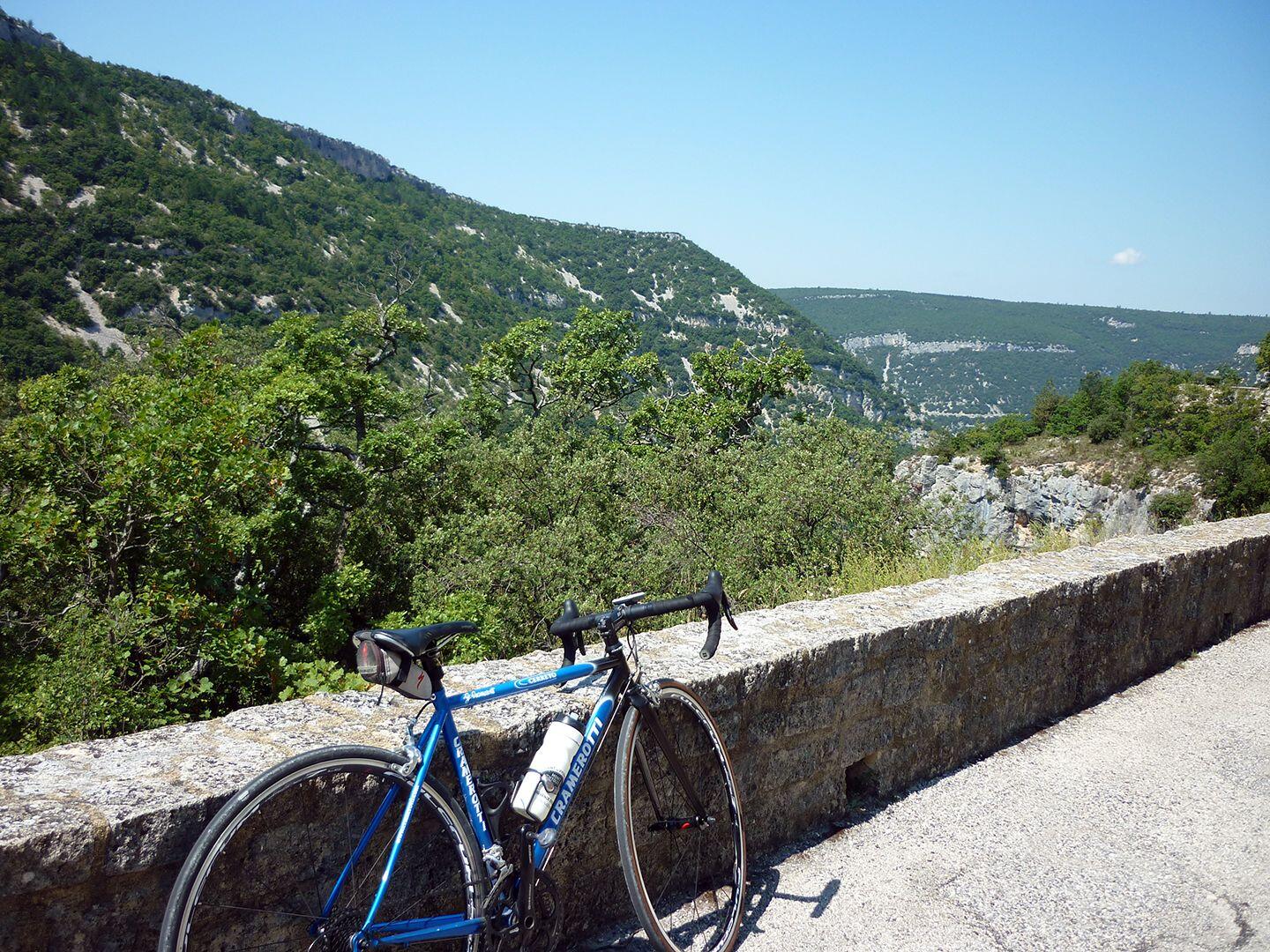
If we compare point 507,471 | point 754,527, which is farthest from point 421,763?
point 507,471

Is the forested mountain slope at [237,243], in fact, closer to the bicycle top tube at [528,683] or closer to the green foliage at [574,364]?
the green foliage at [574,364]

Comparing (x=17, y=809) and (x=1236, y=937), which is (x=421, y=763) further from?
(x=1236, y=937)

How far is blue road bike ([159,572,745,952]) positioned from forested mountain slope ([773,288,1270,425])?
101178mm

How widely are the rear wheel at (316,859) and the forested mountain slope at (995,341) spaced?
102 m

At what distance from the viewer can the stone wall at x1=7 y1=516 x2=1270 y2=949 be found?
1640 millimetres

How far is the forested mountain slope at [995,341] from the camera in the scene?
354 feet

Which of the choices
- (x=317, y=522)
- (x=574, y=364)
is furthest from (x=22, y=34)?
(x=317, y=522)

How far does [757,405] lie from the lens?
3117cm

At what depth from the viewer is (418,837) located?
212cm

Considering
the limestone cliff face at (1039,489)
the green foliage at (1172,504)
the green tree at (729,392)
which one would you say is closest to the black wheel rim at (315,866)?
the green tree at (729,392)

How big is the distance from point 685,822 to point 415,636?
1.18m

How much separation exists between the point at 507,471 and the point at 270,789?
52.1ft

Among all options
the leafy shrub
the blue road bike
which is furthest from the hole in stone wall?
the leafy shrub

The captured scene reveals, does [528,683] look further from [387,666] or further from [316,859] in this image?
[316,859]
